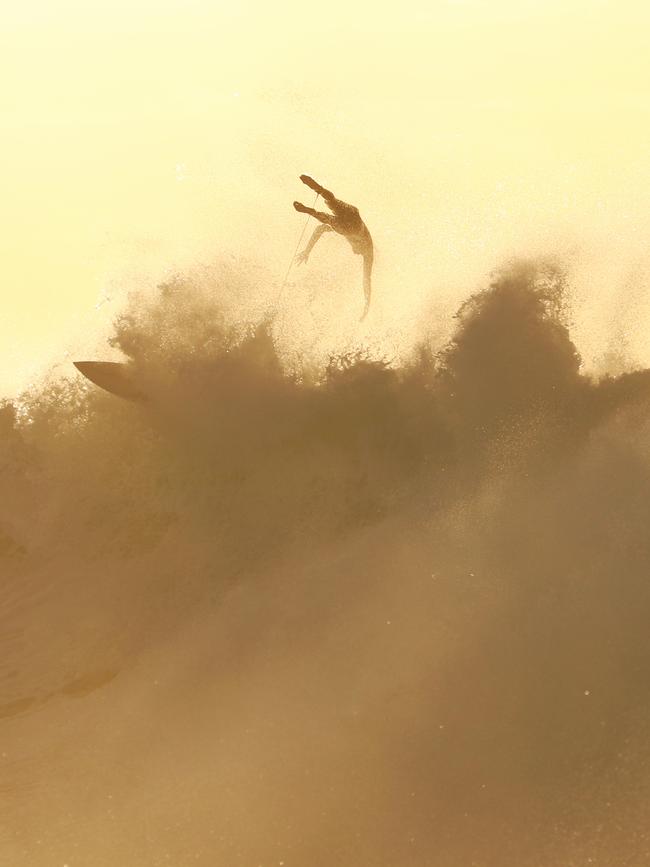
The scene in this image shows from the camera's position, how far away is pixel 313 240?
→ 292 cm

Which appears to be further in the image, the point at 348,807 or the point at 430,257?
the point at 430,257

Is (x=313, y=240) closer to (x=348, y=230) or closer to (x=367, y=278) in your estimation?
(x=348, y=230)

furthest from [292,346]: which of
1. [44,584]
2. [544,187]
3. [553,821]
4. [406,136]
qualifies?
[553,821]

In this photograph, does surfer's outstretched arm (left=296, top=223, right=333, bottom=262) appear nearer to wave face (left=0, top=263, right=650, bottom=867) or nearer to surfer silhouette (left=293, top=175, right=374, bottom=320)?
surfer silhouette (left=293, top=175, right=374, bottom=320)

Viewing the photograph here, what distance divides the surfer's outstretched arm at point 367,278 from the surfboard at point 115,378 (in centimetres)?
123

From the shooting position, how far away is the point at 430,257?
9.77 ft

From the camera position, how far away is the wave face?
109 inches

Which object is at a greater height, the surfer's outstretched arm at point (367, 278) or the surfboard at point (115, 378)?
the surfer's outstretched arm at point (367, 278)

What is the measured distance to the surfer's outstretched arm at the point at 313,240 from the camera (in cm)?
292

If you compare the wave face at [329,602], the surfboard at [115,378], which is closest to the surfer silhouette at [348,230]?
the wave face at [329,602]

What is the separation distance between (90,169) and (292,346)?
145cm

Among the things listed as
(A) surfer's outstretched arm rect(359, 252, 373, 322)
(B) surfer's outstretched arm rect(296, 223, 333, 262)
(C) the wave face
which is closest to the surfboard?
(C) the wave face

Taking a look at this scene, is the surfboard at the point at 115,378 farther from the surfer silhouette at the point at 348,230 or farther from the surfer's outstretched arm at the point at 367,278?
the surfer's outstretched arm at the point at 367,278

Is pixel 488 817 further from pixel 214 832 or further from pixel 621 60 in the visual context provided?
pixel 621 60
